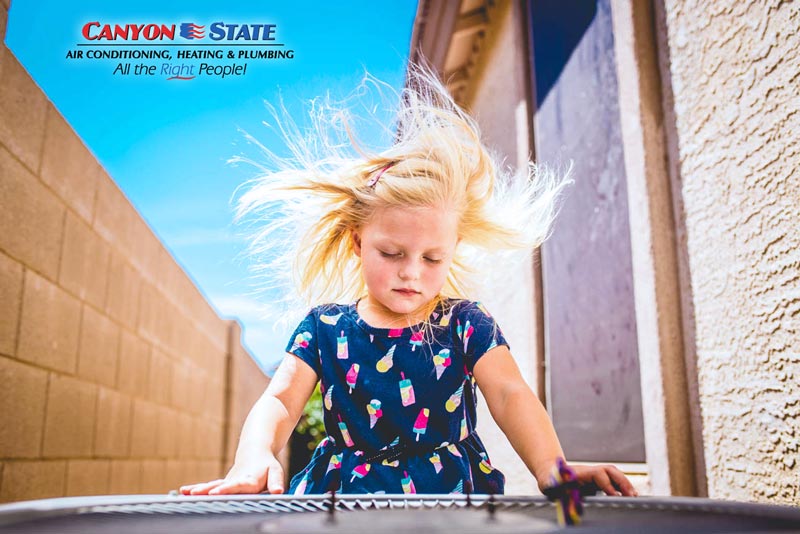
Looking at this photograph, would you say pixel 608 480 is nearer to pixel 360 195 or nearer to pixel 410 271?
pixel 410 271

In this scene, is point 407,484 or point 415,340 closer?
point 407,484

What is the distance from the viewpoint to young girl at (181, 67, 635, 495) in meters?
1.55

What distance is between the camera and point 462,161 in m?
1.94

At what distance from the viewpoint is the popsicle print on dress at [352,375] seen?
1724 millimetres

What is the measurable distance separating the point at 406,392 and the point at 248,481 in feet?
1.84

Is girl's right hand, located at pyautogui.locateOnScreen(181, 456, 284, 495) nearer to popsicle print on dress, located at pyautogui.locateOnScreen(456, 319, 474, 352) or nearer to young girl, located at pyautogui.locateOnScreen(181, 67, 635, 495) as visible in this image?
Result: young girl, located at pyautogui.locateOnScreen(181, 67, 635, 495)

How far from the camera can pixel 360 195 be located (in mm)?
1882

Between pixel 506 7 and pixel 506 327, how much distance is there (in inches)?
71.4

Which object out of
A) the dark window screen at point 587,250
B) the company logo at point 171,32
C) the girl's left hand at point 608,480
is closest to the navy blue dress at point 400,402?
the girl's left hand at point 608,480

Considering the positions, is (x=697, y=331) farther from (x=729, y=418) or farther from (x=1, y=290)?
(x=1, y=290)

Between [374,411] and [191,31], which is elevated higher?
[191,31]

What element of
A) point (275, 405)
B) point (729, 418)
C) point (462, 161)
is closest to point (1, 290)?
point (275, 405)

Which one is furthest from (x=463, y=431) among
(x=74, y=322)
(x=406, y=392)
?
(x=74, y=322)

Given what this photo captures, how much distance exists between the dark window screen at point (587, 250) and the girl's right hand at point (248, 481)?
140cm
